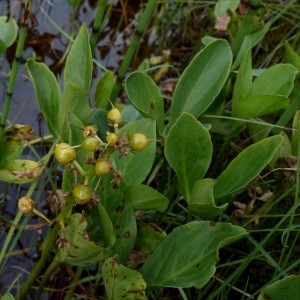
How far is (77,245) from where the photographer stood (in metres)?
0.90

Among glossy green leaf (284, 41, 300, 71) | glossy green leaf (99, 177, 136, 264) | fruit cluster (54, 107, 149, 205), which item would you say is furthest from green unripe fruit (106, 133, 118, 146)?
glossy green leaf (284, 41, 300, 71)

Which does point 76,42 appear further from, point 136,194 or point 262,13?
point 262,13

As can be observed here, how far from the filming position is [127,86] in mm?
1101

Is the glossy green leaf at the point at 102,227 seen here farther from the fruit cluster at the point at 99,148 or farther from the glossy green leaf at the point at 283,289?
the glossy green leaf at the point at 283,289

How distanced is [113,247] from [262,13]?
0.79 metres

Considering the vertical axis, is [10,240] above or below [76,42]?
below

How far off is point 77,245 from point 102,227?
88mm

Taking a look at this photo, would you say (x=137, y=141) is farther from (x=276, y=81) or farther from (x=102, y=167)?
(x=276, y=81)

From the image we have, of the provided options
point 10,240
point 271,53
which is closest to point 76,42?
point 10,240

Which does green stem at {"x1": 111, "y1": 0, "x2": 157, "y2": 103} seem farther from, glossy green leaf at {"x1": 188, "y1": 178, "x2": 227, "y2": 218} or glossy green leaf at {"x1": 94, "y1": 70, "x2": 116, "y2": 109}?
glossy green leaf at {"x1": 188, "y1": 178, "x2": 227, "y2": 218}

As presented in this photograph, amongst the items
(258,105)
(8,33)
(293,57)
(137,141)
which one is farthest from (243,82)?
(8,33)

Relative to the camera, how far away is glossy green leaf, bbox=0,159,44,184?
101 centimetres

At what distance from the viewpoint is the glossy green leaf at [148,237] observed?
3.52 feet

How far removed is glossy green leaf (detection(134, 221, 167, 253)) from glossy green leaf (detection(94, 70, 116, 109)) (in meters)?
0.25
